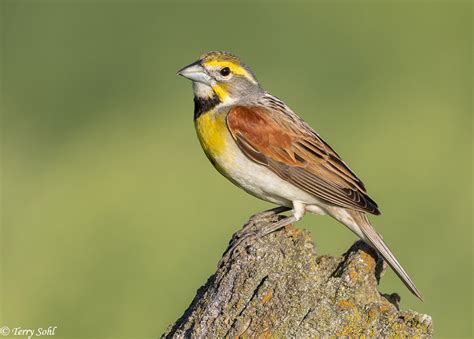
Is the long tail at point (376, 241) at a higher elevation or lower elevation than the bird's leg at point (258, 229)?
higher

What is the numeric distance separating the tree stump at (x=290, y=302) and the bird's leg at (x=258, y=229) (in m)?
0.53

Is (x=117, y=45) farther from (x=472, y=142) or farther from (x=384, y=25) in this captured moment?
(x=472, y=142)

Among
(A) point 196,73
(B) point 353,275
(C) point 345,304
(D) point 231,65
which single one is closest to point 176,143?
(D) point 231,65

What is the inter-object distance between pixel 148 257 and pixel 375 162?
126 inches

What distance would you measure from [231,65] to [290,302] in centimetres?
298

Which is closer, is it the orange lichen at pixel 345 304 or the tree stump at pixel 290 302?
the tree stump at pixel 290 302

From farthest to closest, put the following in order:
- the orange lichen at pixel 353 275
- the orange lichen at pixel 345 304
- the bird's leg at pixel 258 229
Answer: the bird's leg at pixel 258 229, the orange lichen at pixel 353 275, the orange lichen at pixel 345 304

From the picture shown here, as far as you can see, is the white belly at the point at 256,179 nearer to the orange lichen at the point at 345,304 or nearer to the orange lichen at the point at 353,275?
the orange lichen at the point at 353,275

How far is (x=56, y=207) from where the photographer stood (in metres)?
11.7

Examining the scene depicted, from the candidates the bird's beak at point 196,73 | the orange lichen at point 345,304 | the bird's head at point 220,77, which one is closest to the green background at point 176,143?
the bird's head at point 220,77

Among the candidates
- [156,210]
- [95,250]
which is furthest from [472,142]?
[95,250]

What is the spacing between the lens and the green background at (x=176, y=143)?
996 cm

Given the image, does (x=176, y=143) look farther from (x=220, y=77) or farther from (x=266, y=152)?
(x=266, y=152)

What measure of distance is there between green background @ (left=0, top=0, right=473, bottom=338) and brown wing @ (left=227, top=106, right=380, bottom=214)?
1.97 m
